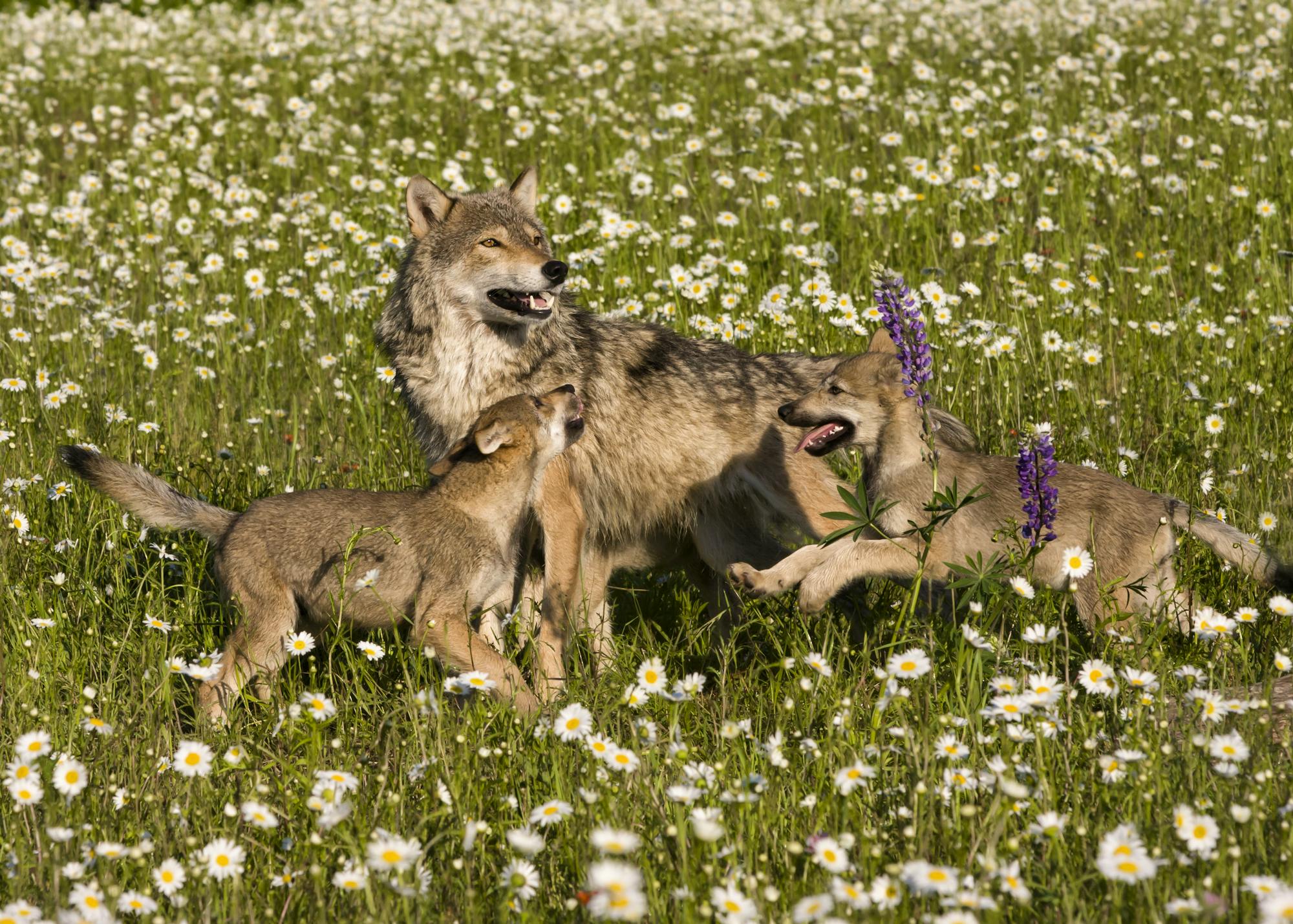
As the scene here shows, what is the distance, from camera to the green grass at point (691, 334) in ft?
11.0

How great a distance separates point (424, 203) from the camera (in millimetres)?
6211

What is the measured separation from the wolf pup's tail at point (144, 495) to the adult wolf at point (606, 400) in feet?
3.41

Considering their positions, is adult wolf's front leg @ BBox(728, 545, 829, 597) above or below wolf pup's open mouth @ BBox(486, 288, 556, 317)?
below

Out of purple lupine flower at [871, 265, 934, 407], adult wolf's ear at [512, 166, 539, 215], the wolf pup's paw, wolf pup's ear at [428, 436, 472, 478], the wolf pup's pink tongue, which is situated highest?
purple lupine flower at [871, 265, 934, 407]

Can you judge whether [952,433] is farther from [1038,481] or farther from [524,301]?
[524,301]

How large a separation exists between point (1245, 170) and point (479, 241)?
243 inches

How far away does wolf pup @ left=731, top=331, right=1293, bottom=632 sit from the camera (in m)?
5.04

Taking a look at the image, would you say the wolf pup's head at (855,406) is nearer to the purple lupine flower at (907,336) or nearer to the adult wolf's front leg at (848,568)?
the adult wolf's front leg at (848,568)

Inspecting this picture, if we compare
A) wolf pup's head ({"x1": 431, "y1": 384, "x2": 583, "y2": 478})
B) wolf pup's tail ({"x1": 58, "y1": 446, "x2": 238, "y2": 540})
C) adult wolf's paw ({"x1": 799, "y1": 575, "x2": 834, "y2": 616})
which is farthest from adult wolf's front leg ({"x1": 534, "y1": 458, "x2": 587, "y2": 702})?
wolf pup's tail ({"x1": 58, "y1": 446, "x2": 238, "y2": 540})

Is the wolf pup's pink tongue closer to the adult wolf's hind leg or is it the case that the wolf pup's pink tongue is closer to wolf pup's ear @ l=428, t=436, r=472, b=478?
the adult wolf's hind leg

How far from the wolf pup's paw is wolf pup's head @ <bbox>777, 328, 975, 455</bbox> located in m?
0.65

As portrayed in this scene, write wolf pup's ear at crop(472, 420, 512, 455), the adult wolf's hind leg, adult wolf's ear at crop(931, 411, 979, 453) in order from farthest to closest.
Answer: the adult wolf's hind leg
adult wolf's ear at crop(931, 411, 979, 453)
wolf pup's ear at crop(472, 420, 512, 455)

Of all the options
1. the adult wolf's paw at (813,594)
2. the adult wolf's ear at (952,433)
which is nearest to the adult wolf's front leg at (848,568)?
Result: the adult wolf's paw at (813,594)

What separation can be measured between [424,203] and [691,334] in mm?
2009
